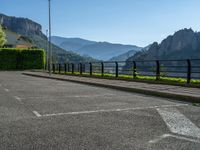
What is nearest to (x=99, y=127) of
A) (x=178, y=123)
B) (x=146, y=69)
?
(x=178, y=123)

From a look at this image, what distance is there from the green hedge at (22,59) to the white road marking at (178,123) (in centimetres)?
5297

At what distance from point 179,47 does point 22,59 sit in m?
123

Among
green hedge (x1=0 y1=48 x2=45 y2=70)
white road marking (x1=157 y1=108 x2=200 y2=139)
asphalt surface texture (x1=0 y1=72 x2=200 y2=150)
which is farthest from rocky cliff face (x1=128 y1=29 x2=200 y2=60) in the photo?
white road marking (x1=157 y1=108 x2=200 y2=139)

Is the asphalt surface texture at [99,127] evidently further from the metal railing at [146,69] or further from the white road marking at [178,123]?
the metal railing at [146,69]

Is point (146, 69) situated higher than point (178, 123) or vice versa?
point (146, 69)

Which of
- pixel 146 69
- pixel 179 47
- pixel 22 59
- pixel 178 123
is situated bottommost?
pixel 178 123

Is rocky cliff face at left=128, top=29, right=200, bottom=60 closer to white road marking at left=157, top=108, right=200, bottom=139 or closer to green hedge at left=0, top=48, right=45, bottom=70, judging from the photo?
green hedge at left=0, top=48, right=45, bottom=70

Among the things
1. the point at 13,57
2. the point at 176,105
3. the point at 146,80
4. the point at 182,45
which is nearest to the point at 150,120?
the point at 176,105

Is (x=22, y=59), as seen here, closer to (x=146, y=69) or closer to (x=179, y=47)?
(x=146, y=69)

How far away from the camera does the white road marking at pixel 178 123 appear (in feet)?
21.9

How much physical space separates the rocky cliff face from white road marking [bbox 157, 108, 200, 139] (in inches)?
6223

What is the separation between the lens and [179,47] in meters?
172

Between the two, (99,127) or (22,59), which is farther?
(22,59)

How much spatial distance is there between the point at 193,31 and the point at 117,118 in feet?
576
